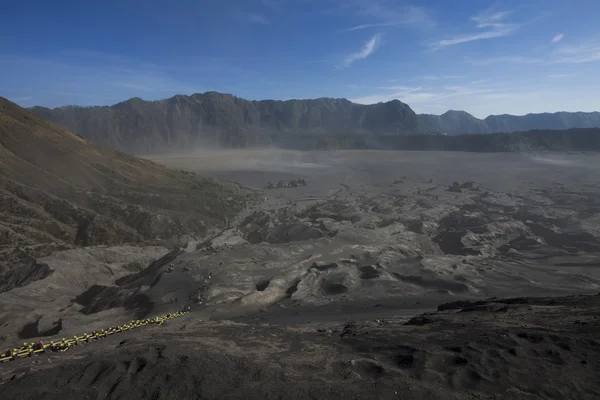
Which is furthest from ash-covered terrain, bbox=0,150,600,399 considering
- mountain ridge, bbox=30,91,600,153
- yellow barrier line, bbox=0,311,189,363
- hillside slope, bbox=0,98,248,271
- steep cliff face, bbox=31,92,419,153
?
steep cliff face, bbox=31,92,419,153

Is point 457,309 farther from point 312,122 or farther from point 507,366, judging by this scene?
point 312,122

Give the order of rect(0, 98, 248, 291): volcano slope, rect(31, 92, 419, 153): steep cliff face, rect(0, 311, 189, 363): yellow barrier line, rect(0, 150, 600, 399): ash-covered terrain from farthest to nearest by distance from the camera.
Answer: rect(31, 92, 419, 153): steep cliff face, rect(0, 98, 248, 291): volcano slope, rect(0, 311, 189, 363): yellow barrier line, rect(0, 150, 600, 399): ash-covered terrain

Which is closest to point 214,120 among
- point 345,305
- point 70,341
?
point 345,305

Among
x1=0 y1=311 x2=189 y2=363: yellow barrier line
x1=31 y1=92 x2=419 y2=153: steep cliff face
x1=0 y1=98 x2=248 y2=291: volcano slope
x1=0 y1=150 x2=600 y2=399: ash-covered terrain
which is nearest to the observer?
x1=0 y1=150 x2=600 y2=399: ash-covered terrain

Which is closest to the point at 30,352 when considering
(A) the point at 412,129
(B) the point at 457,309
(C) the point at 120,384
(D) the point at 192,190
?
(C) the point at 120,384

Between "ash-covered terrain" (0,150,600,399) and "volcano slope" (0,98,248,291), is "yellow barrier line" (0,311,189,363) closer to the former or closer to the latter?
"ash-covered terrain" (0,150,600,399)

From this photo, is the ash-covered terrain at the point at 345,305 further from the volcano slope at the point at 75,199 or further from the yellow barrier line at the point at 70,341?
the volcano slope at the point at 75,199
